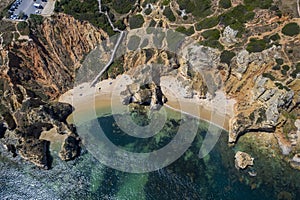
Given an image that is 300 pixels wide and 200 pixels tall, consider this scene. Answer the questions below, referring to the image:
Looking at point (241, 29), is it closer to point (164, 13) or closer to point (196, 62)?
point (196, 62)

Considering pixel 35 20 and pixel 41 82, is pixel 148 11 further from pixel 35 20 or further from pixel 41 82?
pixel 41 82

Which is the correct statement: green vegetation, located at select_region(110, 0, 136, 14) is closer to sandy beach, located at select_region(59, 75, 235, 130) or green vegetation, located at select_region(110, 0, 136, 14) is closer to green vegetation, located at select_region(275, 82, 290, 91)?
sandy beach, located at select_region(59, 75, 235, 130)

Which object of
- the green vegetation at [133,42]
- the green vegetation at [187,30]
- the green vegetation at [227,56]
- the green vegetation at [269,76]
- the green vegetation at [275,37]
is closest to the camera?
the green vegetation at [269,76]

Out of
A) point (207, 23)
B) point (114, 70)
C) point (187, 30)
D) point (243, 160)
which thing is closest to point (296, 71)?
point (243, 160)

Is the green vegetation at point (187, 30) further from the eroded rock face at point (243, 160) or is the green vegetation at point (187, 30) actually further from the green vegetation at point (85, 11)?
the eroded rock face at point (243, 160)

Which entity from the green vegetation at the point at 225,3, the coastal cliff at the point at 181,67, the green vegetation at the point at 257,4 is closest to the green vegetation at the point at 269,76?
the coastal cliff at the point at 181,67

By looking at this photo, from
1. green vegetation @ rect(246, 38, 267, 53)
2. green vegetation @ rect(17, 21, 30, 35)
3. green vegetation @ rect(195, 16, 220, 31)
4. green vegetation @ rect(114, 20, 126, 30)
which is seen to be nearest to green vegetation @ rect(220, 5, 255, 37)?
green vegetation @ rect(195, 16, 220, 31)
